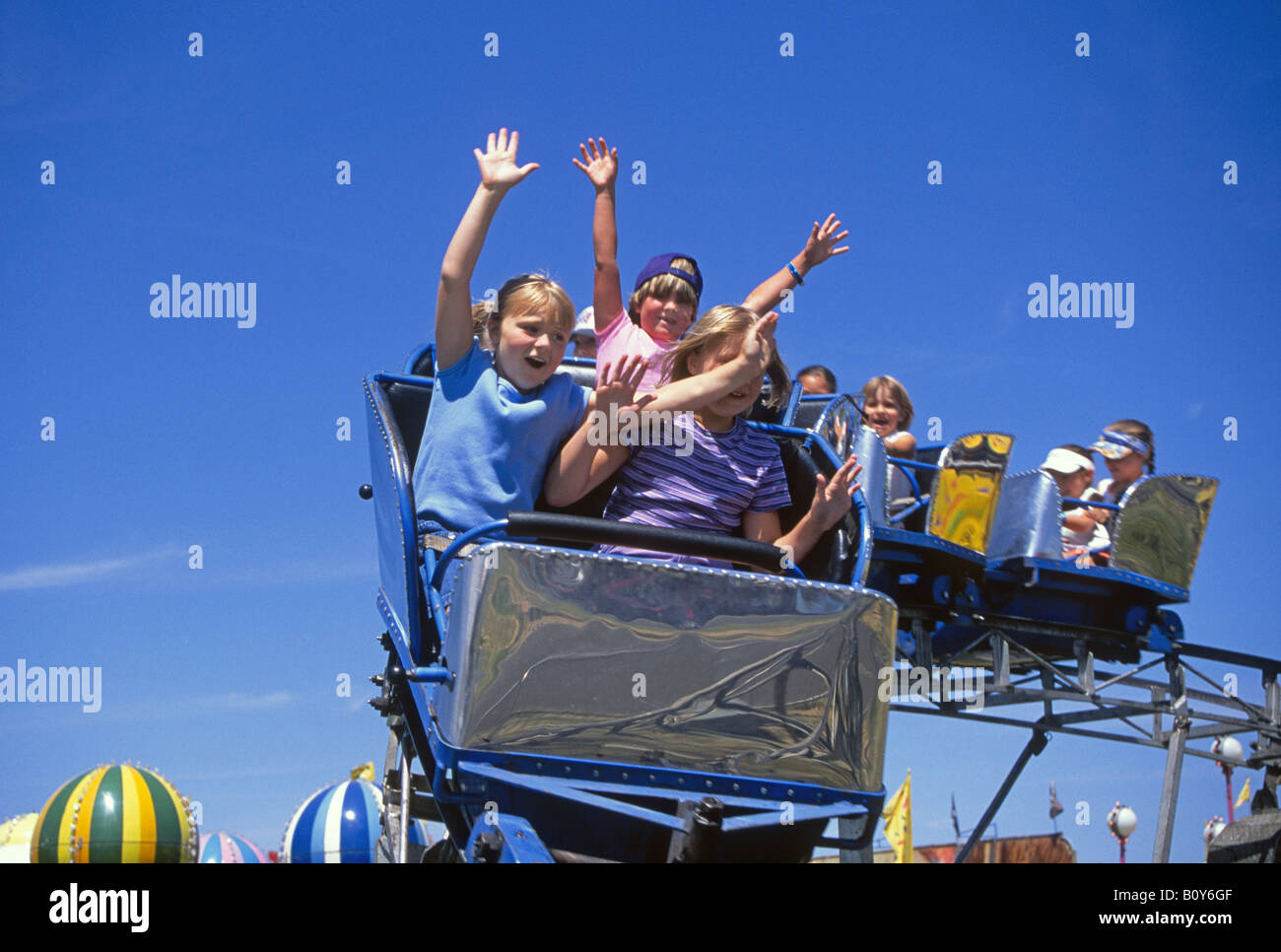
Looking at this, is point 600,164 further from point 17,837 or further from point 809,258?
point 17,837

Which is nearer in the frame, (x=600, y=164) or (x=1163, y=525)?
(x=600, y=164)

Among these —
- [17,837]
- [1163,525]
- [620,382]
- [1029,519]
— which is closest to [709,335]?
[620,382]

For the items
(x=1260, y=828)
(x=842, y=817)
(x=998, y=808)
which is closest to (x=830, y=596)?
(x=842, y=817)

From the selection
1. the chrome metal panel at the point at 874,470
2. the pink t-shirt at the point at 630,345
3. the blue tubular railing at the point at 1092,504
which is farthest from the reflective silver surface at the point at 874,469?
the pink t-shirt at the point at 630,345

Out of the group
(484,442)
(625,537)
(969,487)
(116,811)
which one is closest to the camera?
(625,537)

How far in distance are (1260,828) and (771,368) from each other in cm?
656

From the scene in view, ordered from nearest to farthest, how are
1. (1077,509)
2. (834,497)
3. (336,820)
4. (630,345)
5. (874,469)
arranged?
(834,497) → (630,345) → (874,469) → (1077,509) → (336,820)

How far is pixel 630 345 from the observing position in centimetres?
421

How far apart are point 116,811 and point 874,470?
6.86 m

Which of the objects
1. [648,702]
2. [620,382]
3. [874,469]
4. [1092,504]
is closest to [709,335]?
[620,382]

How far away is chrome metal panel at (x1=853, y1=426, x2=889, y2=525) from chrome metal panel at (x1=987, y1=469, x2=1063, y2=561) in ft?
3.67

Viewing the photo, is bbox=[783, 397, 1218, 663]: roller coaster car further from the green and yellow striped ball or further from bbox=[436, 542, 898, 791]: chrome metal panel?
the green and yellow striped ball

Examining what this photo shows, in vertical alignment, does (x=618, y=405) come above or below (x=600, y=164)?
below

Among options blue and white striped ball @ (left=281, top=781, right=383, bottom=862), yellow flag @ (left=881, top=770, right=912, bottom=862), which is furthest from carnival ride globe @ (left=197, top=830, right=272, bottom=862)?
yellow flag @ (left=881, top=770, right=912, bottom=862)
